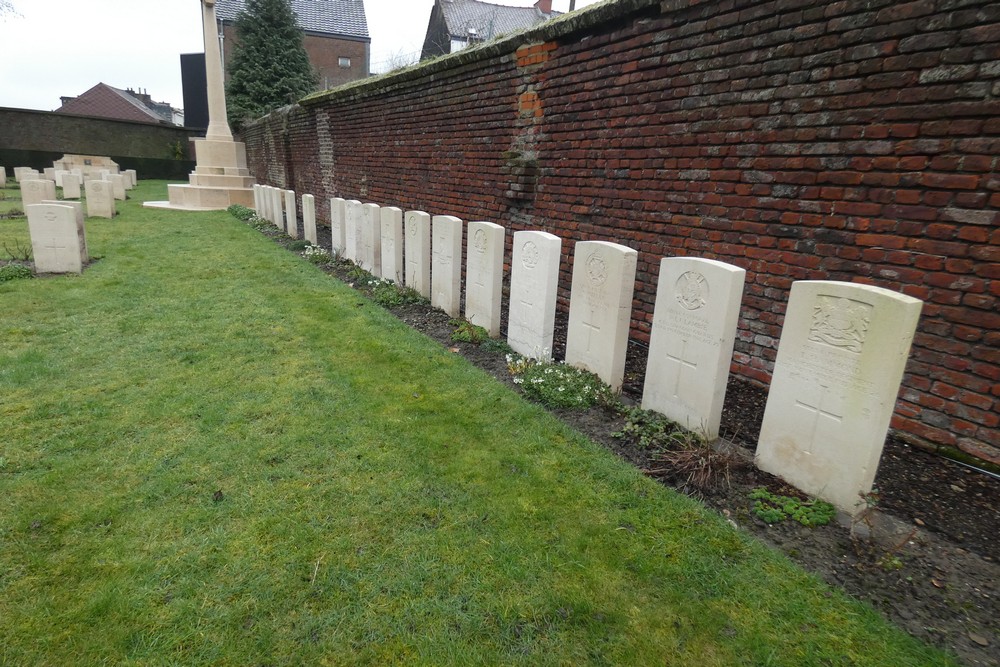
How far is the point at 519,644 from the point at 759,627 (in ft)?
3.02

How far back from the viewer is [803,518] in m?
2.55

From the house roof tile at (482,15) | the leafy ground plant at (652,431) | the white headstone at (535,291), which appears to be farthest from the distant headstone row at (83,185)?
the house roof tile at (482,15)

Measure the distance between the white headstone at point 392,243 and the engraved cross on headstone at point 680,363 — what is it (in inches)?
174

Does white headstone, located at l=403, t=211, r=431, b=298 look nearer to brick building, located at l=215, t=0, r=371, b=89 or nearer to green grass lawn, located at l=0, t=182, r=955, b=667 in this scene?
green grass lawn, located at l=0, t=182, r=955, b=667

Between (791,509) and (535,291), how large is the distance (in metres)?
2.50

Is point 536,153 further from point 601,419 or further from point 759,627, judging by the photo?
point 759,627

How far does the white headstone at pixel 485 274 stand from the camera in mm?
5062

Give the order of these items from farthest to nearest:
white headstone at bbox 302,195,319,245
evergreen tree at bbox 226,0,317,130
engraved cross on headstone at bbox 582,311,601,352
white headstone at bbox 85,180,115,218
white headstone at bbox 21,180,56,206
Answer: evergreen tree at bbox 226,0,317,130 → white headstone at bbox 85,180,115,218 → white headstone at bbox 21,180,56,206 → white headstone at bbox 302,195,319,245 → engraved cross on headstone at bbox 582,311,601,352

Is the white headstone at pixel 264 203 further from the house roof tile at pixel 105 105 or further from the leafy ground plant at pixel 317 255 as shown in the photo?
the house roof tile at pixel 105 105

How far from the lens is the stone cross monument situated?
1652 cm

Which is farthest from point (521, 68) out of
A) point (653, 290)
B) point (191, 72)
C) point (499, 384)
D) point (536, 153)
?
point (191, 72)

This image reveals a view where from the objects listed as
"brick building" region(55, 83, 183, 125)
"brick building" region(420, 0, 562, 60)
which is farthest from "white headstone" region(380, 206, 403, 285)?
"brick building" region(55, 83, 183, 125)

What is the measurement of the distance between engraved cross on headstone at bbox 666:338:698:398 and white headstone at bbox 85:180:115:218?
48.2ft

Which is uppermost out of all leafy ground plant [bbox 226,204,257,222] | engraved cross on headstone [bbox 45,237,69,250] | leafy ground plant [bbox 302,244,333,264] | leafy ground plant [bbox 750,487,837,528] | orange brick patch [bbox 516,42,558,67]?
orange brick patch [bbox 516,42,558,67]
